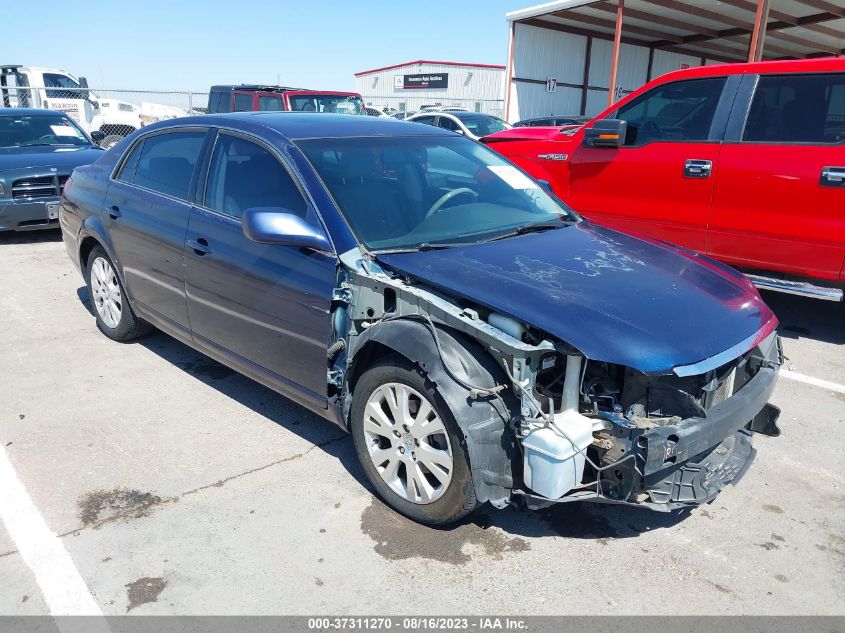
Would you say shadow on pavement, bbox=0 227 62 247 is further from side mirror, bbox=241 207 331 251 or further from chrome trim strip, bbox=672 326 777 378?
chrome trim strip, bbox=672 326 777 378

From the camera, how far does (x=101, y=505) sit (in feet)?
10.4

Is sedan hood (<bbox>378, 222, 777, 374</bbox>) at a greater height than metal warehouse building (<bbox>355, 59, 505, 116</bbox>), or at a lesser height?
lesser

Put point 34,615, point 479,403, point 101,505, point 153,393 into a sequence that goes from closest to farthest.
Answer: point 34,615
point 479,403
point 101,505
point 153,393

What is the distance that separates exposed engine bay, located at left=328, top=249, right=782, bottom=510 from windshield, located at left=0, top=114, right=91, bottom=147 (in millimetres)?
8723

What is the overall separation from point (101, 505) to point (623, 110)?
530 centimetres

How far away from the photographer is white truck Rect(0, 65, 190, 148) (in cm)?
1859

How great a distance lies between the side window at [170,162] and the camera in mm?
4121

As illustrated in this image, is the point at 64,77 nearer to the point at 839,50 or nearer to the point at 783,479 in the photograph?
the point at 783,479

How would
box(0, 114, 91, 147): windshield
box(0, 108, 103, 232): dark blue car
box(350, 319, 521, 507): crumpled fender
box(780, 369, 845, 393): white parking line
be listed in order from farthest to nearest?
1. box(0, 114, 91, 147): windshield
2. box(0, 108, 103, 232): dark blue car
3. box(780, 369, 845, 393): white parking line
4. box(350, 319, 521, 507): crumpled fender

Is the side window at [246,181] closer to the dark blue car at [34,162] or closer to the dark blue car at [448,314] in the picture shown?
the dark blue car at [448,314]

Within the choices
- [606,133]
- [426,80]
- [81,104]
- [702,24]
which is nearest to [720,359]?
[606,133]

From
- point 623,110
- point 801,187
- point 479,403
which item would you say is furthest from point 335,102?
point 479,403

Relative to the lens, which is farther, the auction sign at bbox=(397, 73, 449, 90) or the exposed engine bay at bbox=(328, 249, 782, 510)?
the auction sign at bbox=(397, 73, 449, 90)

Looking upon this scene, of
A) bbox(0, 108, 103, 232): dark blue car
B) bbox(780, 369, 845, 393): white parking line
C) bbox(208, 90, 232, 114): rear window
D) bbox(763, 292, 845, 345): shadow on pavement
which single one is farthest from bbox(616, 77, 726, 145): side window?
bbox(208, 90, 232, 114): rear window
